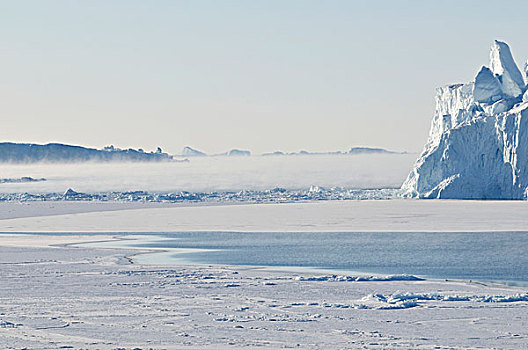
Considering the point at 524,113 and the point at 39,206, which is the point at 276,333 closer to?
the point at 524,113

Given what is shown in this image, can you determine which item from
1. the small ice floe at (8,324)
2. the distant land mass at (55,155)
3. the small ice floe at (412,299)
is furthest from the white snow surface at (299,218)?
the distant land mass at (55,155)

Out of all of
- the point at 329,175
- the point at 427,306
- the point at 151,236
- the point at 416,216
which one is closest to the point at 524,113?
the point at 416,216

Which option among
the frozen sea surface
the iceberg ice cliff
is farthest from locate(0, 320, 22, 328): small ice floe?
the iceberg ice cliff

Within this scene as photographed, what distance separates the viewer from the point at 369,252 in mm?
16859

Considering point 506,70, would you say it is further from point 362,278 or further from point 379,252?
point 362,278

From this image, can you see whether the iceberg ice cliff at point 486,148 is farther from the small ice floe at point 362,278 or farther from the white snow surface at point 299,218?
the small ice floe at point 362,278

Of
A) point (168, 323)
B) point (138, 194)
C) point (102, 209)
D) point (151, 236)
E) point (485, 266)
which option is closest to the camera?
point (168, 323)

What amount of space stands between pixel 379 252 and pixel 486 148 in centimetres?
1224

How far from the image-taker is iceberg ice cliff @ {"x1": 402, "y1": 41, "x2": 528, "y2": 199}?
27078mm

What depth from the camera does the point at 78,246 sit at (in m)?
18.4

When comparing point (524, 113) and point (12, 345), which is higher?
point (524, 113)

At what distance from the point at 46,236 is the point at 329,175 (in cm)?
3276

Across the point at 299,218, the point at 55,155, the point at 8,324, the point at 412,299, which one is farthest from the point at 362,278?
the point at 55,155

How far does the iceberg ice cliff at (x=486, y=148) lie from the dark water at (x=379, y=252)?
787 cm
